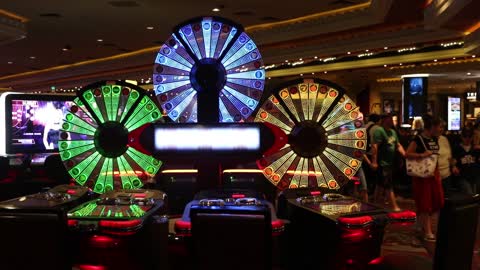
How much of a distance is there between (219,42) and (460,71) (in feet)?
40.8

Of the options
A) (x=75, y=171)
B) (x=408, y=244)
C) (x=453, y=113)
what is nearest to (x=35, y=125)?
(x=75, y=171)

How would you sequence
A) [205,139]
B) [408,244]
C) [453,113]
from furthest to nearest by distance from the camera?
[453,113], [408,244], [205,139]

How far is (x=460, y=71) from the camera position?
559 inches

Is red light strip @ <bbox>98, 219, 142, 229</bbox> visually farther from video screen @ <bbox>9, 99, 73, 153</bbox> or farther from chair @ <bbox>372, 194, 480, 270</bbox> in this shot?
video screen @ <bbox>9, 99, 73, 153</bbox>

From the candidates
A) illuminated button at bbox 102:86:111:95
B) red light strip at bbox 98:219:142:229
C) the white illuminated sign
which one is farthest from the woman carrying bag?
the white illuminated sign

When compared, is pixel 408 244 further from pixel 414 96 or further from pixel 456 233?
pixel 414 96

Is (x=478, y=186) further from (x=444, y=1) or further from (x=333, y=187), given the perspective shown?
(x=333, y=187)

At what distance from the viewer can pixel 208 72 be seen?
3303mm

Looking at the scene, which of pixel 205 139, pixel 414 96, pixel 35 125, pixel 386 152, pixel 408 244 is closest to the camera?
pixel 205 139

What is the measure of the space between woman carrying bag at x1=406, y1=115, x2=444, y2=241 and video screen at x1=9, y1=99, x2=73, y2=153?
3288 millimetres

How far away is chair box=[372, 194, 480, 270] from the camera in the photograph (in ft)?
7.50

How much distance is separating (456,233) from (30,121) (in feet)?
11.8

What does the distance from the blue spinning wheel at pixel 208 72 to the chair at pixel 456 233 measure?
56.5 inches

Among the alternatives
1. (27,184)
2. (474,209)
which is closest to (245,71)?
(474,209)
